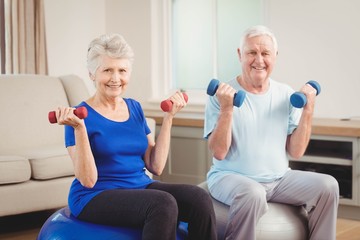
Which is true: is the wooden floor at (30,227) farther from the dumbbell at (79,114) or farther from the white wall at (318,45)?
the dumbbell at (79,114)

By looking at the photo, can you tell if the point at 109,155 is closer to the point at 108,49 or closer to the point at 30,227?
the point at 108,49

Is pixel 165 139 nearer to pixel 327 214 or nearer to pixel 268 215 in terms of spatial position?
pixel 268 215

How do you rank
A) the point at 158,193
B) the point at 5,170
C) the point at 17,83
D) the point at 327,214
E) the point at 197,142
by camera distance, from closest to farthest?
the point at 158,193 → the point at 327,214 → the point at 5,170 → the point at 17,83 → the point at 197,142

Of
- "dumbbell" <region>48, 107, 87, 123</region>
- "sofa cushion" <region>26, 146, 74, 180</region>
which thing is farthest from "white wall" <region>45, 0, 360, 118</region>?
"dumbbell" <region>48, 107, 87, 123</region>

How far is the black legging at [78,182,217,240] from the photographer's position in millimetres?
2211

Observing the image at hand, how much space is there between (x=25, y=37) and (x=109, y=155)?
262 centimetres

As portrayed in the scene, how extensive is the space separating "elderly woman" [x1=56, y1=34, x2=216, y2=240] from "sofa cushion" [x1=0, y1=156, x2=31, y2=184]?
118cm

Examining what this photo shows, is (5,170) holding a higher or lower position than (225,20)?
lower

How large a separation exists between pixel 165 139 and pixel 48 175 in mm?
1309

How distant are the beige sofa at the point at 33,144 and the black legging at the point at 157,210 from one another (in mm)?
1279

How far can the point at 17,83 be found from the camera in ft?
13.5

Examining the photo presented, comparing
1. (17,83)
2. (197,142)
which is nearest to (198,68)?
(197,142)

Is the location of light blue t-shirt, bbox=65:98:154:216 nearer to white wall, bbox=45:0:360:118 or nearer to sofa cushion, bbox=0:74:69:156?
sofa cushion, bbox=0:74:69:156

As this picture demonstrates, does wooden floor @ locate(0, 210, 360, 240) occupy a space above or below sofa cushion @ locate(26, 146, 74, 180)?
below
